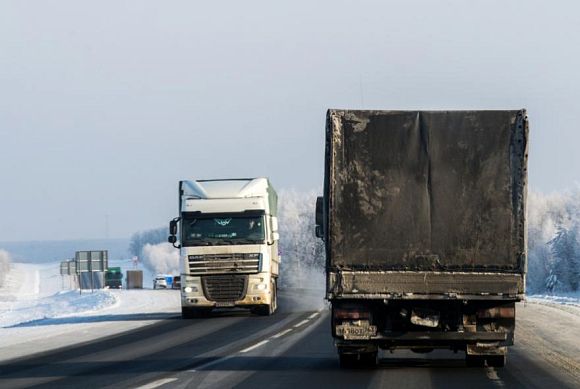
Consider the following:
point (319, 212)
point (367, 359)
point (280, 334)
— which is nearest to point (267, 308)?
point (280, 334)

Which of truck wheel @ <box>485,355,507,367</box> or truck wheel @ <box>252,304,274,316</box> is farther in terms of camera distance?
truck wheel @ <box>252,304,274,316</box>

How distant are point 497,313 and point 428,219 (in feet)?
5.12

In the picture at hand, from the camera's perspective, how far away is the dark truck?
16094mm

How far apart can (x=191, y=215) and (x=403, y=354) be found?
14.2 metres

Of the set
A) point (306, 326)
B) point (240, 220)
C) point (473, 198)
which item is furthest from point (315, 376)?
point (240, 220)

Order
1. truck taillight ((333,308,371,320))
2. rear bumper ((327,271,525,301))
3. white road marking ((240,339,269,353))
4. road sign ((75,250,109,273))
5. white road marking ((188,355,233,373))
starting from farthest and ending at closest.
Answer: road sign ((75,250,109,273)) → white road marking ((240,339,269,353)) → white road marking ((188,355,233,373)) → truck taillight ((333,308,371,320)) → rear bumper ((327,271,525,301))

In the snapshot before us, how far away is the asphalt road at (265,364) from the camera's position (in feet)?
50.4

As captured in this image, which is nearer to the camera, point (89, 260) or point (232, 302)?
point (232, 302)

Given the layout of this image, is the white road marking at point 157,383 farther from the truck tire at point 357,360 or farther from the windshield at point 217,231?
the windshield at point 217,231

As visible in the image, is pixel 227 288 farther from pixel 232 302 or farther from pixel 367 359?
pixel 367 359

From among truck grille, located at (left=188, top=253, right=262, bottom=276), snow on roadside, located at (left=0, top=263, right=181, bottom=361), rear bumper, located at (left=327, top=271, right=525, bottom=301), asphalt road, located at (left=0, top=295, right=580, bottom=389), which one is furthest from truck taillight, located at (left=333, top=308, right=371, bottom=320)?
truck grille, located at (left=188, top=253, right=262, bottom=276)

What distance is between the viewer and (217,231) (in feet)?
113

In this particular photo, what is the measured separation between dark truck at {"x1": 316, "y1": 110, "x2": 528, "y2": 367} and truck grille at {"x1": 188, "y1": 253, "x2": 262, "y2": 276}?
18044 mm

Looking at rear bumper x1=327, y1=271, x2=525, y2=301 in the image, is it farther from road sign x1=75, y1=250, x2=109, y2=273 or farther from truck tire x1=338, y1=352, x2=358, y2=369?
road sign x1=75, y1=250, x2=109, y2=273
